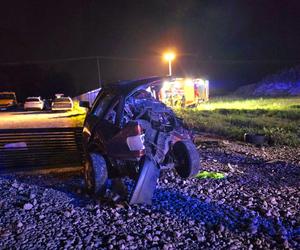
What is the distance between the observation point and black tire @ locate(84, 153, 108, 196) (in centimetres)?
589

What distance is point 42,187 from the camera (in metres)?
6.52

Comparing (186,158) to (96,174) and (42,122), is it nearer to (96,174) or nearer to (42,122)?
(96,174)

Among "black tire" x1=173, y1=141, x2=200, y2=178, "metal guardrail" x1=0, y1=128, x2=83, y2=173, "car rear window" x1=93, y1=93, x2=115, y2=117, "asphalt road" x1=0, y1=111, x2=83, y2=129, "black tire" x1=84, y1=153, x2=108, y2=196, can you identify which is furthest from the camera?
"asphalt road" x1=0, y1=111, x2=83, y2=129

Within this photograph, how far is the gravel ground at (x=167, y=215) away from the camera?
426 cm

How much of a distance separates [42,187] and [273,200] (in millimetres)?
3892

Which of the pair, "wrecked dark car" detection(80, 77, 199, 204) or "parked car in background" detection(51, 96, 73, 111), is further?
"parked car in background" detection(51, 96, 73, 111)

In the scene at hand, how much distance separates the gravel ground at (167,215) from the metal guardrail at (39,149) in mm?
1066

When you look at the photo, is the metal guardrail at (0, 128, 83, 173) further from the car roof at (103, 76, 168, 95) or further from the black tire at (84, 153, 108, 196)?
the car roof at (103, 76, 168, 95)

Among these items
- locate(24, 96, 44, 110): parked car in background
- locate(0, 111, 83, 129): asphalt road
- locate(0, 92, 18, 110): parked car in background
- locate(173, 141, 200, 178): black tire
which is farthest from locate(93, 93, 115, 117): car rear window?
locate(0, 92, 18, 110): parked car in background

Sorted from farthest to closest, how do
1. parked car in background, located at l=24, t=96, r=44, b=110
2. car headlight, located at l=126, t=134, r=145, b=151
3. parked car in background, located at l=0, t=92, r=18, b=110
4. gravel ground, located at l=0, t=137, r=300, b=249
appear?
parked car in background, located at l=0, t=92, r=18, b=110 → parked car in background, located at l=24, t=96, r=44, b=110 → car headlight, located at l=126, t=134, r=145, b=151 → gravel ground, located at l=0, t=137, r=300, b=249

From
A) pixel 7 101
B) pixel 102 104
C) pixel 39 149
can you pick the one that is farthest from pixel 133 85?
pixel 7 101

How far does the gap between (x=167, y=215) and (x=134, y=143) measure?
4.02ft

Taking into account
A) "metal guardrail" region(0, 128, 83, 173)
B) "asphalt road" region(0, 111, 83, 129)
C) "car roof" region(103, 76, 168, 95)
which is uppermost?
"car roof" region(103, 76, 168, 95)

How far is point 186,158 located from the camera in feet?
21.4
